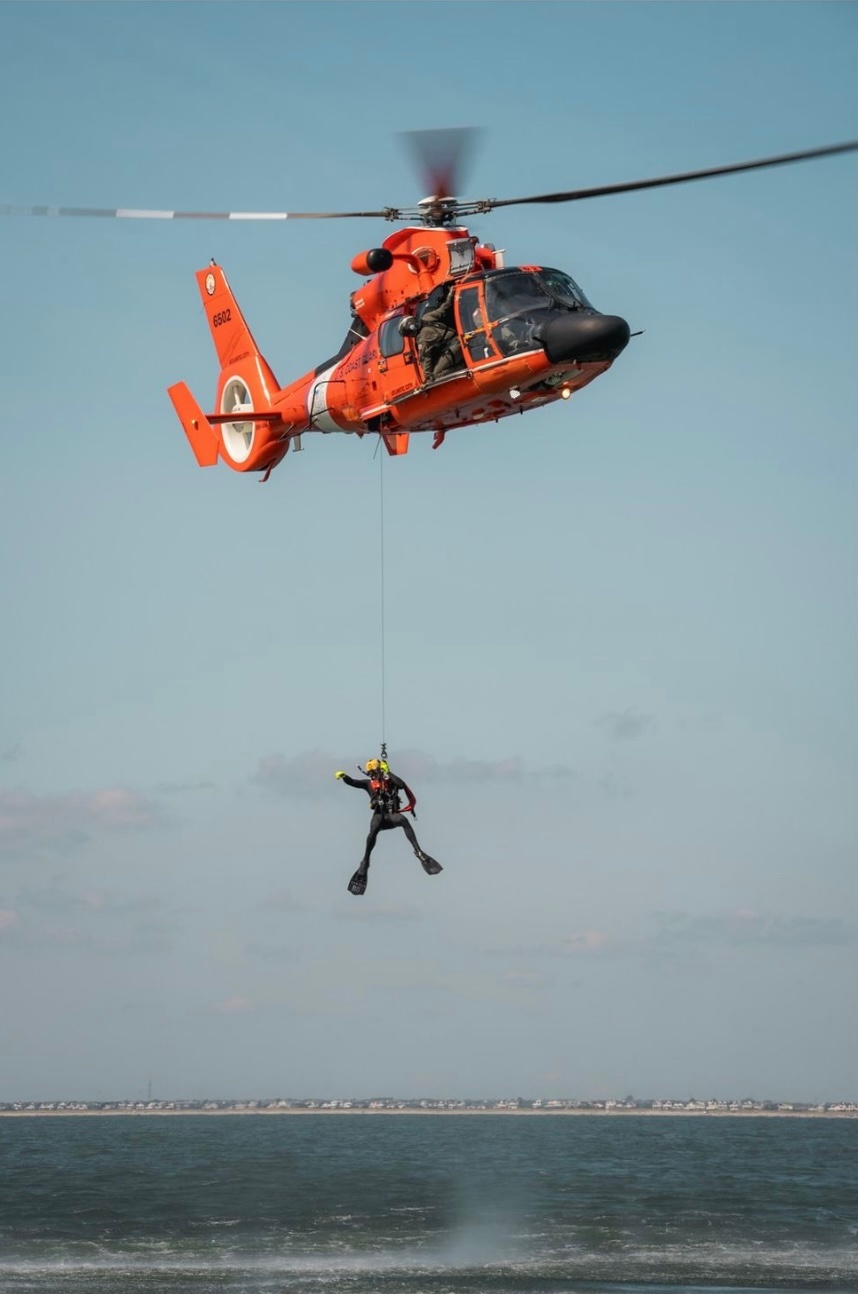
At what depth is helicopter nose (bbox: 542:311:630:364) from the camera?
19.1 meters

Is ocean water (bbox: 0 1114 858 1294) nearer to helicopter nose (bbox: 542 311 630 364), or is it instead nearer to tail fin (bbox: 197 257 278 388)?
tail fin (bbox: 197 257 278 388)

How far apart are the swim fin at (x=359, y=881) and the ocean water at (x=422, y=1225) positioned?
14.0m

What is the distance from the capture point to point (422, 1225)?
46719 mm

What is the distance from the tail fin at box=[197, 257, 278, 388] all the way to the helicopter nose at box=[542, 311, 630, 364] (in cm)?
753

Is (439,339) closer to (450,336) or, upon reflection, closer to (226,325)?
(450,336)

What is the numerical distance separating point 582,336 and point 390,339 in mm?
3202

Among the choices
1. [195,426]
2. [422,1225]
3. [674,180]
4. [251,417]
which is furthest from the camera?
[422,1225]

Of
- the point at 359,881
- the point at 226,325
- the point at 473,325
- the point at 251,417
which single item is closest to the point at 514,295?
the point at 473,325

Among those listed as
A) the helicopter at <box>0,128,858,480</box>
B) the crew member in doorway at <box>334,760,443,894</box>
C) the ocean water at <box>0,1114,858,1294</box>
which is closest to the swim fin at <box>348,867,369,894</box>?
the crew member in doorway at <box>334,760,443,894</box>

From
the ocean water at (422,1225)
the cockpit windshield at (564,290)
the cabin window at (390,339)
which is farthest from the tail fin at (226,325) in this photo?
the ocean water at (422,1225)

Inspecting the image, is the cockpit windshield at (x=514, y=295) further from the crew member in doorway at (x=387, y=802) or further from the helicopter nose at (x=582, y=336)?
the crew member in doorway at (x=387, y=802)

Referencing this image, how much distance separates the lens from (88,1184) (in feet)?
222

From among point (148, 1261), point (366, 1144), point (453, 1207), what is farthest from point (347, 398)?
point (366, 1144)

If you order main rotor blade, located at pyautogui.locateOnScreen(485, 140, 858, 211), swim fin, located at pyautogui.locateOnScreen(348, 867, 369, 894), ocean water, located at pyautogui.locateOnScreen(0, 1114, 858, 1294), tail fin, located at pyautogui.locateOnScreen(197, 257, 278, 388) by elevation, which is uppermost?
tail fin, located at pyautogui.locateOnScreen(197, 257, 278, 388)
